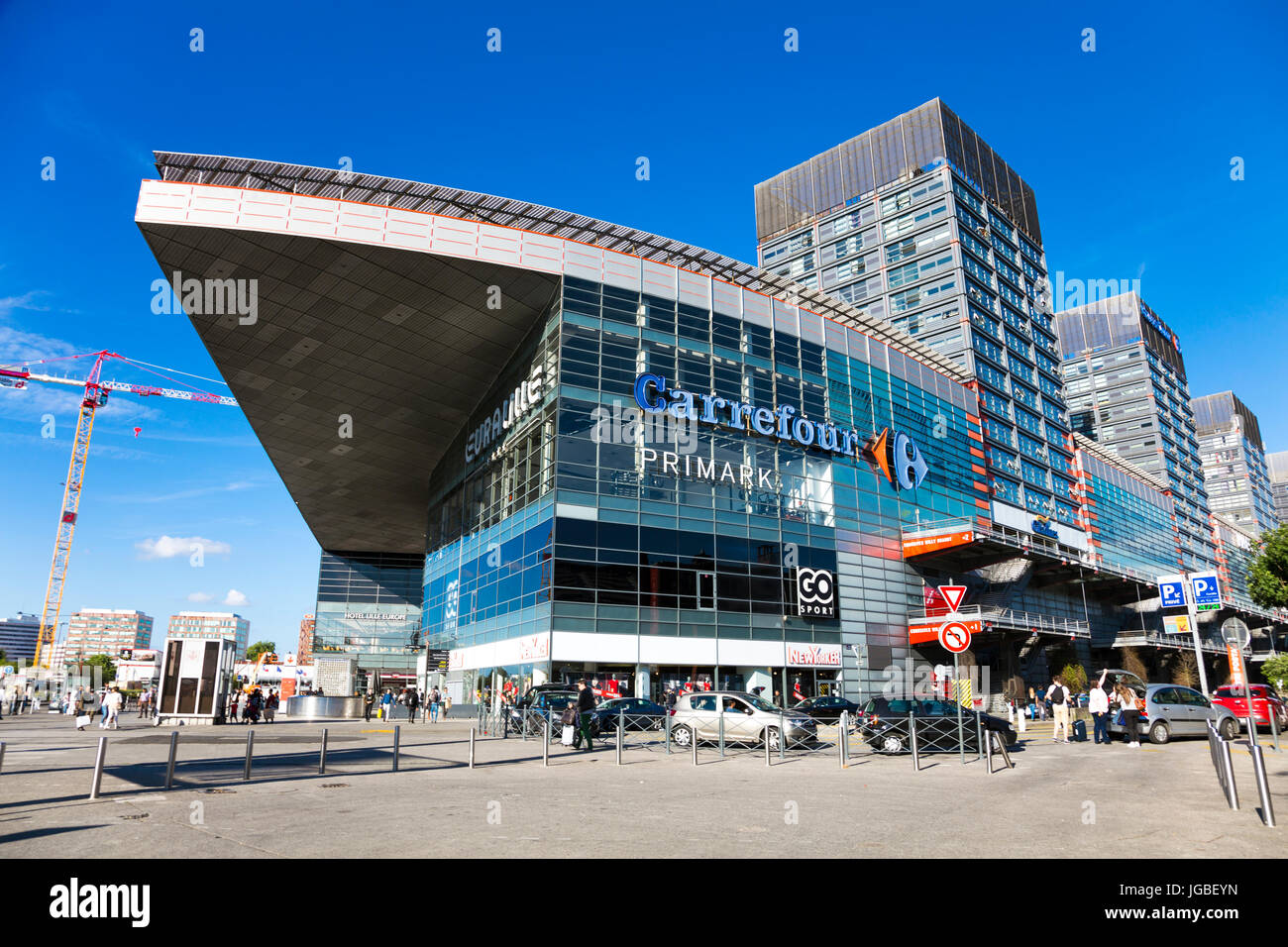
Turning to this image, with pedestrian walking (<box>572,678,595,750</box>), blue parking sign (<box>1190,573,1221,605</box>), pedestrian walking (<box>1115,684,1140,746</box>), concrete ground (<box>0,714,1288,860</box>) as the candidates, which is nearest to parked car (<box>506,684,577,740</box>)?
pedestrian walking (<box>572,678,595,750</box>)

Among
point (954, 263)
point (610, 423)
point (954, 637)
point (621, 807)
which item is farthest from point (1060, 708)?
point (954, 263)

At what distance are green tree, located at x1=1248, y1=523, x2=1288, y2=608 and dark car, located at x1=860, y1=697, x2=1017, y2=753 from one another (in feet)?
96.1

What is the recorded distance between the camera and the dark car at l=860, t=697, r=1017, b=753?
20484mm

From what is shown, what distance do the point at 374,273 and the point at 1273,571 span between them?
48.6 meters

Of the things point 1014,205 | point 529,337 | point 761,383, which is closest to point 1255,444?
point 1014,205

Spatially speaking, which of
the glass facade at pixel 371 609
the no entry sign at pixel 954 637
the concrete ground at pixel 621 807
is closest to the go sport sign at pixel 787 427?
the concrete ground at pixel 621 807

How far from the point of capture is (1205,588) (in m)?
20.8

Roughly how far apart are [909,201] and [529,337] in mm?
50898

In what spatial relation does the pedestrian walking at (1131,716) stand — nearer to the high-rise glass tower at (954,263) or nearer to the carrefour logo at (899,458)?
the carrefour logo at (899,458)

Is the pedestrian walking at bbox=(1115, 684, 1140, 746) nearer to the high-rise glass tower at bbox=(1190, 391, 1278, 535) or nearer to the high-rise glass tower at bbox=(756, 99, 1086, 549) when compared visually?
the high-rise glass tower at bbox=(756, 99, 1086, 549)

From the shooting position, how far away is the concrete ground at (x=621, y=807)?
7.77 m

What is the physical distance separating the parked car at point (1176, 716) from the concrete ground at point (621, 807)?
401 centimetres

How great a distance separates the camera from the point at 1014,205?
8356cm

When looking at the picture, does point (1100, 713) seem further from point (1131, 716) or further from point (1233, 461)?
point (1233, 461)
